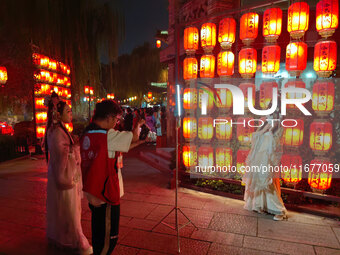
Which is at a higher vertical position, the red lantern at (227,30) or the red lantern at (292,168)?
the red lantern at (227,30)

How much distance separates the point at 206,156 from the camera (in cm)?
693

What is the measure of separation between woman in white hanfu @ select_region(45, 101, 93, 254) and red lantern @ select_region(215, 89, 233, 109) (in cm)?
413

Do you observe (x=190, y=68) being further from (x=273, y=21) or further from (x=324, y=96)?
(x=324, y=96)

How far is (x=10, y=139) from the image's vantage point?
34.9ft

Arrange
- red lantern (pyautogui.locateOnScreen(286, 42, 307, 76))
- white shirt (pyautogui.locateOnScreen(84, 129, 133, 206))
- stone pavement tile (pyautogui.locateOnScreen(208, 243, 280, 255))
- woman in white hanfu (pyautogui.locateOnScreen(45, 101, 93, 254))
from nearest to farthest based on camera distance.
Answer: white shirt (pyautogui.locateOnScreen(84, 129, 133, 206)) → woman in white hanfu (pyautogui.locateOnScreen(45, 101, 93, 254)) → stone pavement tile (pyautogui.locateOnScreen(208, 243, 280, 255)) → red lantern (pyautogui.locateOnScreen(286, 42, 307, 76))

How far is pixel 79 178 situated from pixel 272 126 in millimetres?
3598

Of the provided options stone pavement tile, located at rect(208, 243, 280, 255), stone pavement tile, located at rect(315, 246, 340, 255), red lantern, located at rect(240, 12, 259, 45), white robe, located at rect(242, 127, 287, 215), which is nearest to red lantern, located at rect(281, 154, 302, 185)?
white robe, located at rect(242, 127, 287, 215)

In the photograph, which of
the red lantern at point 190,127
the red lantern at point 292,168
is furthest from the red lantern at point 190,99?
the red lantern at point 292,168

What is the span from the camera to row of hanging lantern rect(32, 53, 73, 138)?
10766 mm

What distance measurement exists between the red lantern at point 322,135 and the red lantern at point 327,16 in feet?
6.04

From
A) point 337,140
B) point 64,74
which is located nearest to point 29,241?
point 337,140

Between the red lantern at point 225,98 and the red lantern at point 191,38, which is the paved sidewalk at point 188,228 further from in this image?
the red lantern at point 191,38

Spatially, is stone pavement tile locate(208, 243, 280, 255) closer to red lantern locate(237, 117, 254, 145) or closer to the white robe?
the white robe

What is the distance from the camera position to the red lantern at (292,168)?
5574 mm
